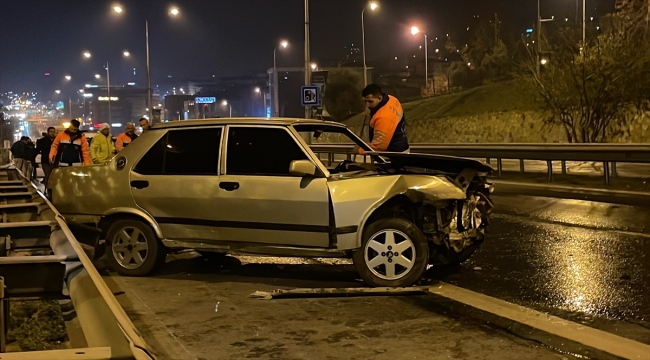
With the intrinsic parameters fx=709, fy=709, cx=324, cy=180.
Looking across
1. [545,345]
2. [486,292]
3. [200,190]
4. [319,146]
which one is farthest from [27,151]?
[545,345]

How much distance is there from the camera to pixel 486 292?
6.54 m

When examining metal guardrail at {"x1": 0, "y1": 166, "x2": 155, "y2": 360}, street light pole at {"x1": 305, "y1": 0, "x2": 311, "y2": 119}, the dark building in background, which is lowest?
metal guardrail at {"x1": 0, "y1": 166, "x2": 155, "y2": 360}

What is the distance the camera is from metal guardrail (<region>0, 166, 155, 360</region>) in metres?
2.58

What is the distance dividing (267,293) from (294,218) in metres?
0.76

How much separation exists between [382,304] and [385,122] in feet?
9.92

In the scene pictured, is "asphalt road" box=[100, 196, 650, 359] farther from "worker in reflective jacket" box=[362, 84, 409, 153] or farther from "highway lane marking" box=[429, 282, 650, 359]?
"worker in reflective jacket" box=[362, 84, 409, 153]

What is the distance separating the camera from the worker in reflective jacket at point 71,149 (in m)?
14.1

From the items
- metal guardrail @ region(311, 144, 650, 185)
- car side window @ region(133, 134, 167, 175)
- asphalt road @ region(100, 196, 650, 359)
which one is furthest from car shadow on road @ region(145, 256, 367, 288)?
metal guardrail @ region(311, 144, 650, 185)

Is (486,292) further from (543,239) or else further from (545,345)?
(543,239)

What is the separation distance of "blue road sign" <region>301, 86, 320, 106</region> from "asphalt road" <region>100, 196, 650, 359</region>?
1177 centimetres

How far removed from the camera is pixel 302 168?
6691mm

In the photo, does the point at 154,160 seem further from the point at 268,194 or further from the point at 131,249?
the point at 268,194

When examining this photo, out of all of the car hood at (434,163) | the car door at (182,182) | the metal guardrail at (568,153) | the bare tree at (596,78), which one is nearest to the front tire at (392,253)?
the car hood at (434,163)

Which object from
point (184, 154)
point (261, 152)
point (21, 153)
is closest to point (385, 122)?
point (261, 152)
